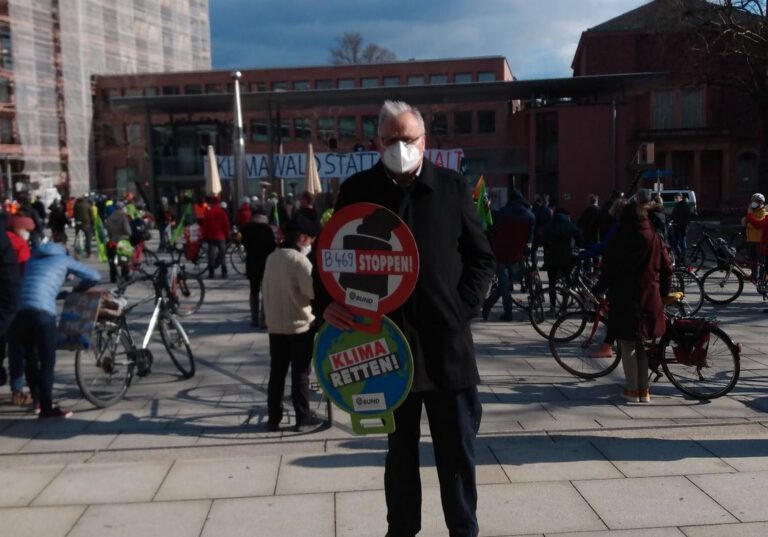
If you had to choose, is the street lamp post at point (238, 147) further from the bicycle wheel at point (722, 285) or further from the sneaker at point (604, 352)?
the sneaker at point (604, 352)

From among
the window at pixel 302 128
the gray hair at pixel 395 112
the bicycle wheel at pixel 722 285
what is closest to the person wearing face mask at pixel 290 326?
the gray hair at pixel 395 112

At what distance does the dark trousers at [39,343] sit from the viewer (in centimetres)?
617

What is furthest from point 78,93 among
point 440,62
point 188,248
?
point 188,248

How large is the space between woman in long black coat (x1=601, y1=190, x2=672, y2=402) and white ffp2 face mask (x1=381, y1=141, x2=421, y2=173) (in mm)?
3843

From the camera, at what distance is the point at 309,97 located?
29750mm

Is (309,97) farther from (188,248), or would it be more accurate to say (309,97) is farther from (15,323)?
(15,323)

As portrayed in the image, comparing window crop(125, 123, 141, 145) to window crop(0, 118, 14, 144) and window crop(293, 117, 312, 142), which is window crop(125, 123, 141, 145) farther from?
window crop(293, 117, 312, 142)

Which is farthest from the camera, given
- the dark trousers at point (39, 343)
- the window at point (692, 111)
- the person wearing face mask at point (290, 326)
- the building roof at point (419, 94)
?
the window at point (692, 111)

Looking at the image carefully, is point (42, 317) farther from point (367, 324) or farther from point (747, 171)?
point (747, 171)

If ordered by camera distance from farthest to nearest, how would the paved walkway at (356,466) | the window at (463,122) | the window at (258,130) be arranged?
the window at (258,130), the window at (463,122), the paved walkway at (356,466)

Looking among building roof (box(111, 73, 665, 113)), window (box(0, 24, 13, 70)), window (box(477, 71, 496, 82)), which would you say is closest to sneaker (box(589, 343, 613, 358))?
building roof (box(111, 73, 665, 113))

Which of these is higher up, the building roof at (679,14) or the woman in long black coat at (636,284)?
the building roof at (679,14)

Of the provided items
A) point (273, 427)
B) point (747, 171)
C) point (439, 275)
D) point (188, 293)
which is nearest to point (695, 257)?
point (188, 293)

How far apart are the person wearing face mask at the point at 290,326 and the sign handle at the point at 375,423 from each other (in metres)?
2.80
